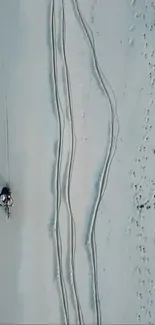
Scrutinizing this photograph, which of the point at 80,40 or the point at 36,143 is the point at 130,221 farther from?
the point at 80,40

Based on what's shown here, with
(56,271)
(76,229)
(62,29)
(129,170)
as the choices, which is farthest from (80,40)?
(56,271)

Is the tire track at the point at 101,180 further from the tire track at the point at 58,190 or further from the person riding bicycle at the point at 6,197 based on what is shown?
the person riding bicycle at the point at 6,197

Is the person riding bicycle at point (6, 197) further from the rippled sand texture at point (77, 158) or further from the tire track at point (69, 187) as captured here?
the tire track at point (69, 187)

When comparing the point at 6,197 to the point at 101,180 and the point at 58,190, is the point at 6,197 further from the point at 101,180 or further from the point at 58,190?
the point at 101,180

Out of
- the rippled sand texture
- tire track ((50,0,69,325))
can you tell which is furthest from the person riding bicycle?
tire track ((50,0,69,325))

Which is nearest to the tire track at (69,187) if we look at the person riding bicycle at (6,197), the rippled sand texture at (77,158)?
the rippled sand texture at (77,158)
